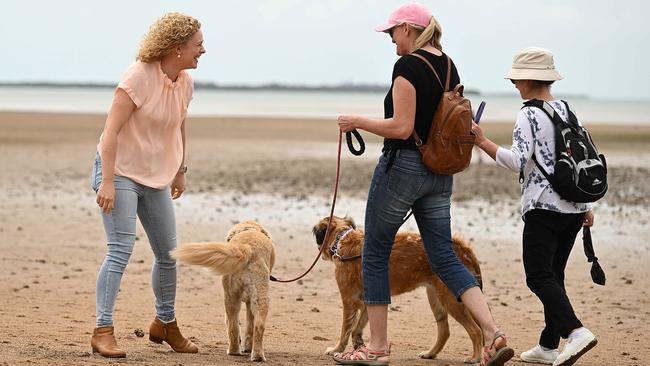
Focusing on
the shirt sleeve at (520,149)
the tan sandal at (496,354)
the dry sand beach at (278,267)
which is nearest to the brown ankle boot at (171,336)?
the dry sand beach at (278,267)

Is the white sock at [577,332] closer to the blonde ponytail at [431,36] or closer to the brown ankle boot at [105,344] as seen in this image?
the blonde ponytail at [431,36]

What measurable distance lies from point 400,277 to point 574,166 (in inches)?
64.5

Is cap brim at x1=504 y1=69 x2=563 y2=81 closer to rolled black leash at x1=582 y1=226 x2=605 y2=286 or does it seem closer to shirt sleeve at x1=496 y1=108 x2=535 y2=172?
shirt sleeve at x1=496 y1=108 x2=535 y2=172

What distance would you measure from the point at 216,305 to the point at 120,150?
2891mm

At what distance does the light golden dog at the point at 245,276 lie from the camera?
6125 mm

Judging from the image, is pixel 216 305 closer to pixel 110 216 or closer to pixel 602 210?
pixel 110 216

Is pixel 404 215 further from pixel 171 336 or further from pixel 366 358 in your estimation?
pixel 171 336

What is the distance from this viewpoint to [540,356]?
6.44 metres

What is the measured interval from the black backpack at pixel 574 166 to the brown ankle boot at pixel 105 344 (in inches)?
106

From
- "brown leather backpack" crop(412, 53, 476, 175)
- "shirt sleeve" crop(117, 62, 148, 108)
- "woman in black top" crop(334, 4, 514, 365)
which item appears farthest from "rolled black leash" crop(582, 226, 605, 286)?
"shirt sleeve" crop(117, 62, 148, 108)

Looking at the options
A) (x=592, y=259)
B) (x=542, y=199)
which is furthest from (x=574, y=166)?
(x=592, y=259)

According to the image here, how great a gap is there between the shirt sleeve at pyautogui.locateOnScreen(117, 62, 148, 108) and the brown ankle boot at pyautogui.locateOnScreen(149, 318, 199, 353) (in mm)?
1452

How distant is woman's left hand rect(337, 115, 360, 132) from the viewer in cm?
553

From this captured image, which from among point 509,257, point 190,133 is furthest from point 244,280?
point 190,133
